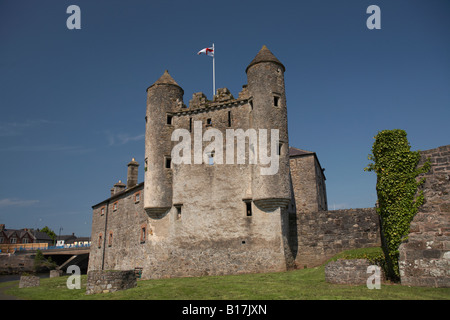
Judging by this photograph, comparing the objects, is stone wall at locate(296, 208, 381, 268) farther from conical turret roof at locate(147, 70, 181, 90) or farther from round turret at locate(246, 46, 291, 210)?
conical turret roof at locate(147, 70, 181, 90)

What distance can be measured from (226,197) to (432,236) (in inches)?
509

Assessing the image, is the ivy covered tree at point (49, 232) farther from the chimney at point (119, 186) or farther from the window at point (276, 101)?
the window at point (276, 101)

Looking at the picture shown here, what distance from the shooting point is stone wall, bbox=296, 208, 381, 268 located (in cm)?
2153

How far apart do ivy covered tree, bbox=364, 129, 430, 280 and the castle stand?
7.73 metres

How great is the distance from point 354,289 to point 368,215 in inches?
397

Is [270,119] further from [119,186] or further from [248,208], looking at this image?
[119,186]

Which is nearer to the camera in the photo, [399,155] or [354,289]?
[354,289]

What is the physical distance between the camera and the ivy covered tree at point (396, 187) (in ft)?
45.0

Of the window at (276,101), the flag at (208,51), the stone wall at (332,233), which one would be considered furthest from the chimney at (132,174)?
the stone wall at (332,233)

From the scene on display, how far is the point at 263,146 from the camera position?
2248 centimetres

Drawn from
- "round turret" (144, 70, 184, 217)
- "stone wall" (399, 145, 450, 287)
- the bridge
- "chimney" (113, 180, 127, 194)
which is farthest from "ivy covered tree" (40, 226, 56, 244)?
"stone wall" (399, 145, 450, 287)

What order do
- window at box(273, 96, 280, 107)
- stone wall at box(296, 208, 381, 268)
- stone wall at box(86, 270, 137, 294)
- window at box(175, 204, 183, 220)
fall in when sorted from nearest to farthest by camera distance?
1. stone wall at box(86, 270, 137, 294)
2. stone wall at box(296, 208, 381, 268)
3. window at box(273, 96, 280, 107)
4. window at box(175, 204, 183, 220)
